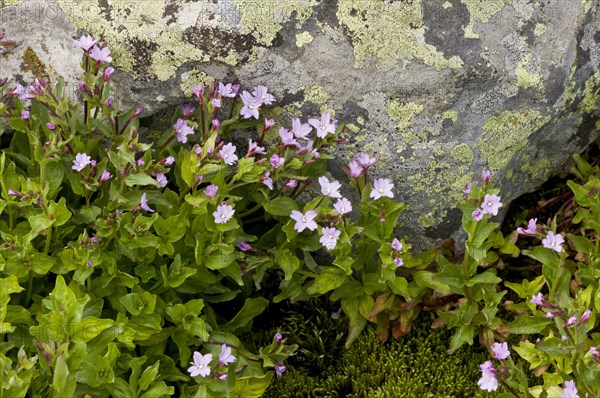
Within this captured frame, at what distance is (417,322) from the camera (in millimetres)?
4758

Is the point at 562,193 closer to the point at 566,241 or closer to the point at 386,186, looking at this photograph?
the point at 566,241

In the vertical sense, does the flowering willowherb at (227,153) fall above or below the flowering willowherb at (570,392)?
above

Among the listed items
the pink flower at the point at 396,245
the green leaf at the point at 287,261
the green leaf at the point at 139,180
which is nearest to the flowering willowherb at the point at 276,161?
the green leaf at the point at 287,261

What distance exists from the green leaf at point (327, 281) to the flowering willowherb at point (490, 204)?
2.69ft

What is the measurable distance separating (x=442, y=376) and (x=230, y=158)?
1672 millimetres

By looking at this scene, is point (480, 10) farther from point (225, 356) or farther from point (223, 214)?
point (225, 356)

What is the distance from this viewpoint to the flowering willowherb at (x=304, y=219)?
4.05 metres

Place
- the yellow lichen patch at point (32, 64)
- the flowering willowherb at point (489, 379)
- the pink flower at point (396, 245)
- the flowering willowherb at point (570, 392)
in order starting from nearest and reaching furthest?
the flowering willowherb at point (570, 392)
the flowering willowherb at point (489, 379)
the pink flower at point (396, 245)
the yellow lichen patch at point (32, 64)

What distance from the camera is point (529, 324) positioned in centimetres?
423

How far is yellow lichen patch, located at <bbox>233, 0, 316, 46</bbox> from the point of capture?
436 centimetres

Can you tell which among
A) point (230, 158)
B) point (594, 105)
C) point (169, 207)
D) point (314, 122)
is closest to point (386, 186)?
point (314, 122)

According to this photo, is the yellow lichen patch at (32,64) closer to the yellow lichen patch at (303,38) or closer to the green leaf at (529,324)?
the yellow lichen patch at (303,38)

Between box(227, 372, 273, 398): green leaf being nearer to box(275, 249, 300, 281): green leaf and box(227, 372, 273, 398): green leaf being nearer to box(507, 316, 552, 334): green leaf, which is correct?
box(275, 249, 300, 281): green leaf

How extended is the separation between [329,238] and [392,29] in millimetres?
1182
